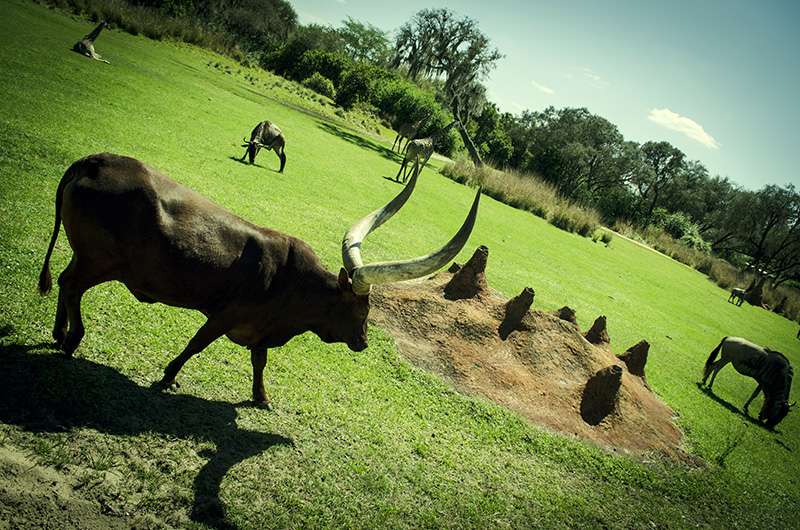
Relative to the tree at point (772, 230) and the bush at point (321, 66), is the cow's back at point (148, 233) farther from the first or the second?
the tree at point (772, 230)

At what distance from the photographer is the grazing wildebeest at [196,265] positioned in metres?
3.96

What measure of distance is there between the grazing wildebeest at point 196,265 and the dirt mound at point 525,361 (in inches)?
112

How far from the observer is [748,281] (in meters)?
41.5

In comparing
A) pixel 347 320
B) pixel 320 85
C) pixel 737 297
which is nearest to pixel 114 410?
pixel 347 320

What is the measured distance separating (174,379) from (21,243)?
335cm

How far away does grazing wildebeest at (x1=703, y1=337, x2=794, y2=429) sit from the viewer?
37.6ft

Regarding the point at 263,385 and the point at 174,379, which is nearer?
the point at 174,379

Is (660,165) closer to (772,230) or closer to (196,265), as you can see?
(772,230)

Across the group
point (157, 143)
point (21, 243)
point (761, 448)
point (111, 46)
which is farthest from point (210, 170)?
point (111, 46)

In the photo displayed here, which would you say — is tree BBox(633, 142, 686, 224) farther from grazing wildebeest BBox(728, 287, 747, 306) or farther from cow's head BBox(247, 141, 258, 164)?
cow's head BBox(247, 141, 258, 164)

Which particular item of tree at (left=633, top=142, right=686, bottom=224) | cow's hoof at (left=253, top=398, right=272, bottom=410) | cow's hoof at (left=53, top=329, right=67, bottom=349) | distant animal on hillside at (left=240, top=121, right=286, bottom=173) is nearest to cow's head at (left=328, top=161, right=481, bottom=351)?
cow's hoof at (left=253, top=398, right=272, bottom=410)

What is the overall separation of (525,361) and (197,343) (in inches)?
210

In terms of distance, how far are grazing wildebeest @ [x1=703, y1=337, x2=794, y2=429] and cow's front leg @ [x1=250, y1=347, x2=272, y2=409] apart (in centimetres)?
1257

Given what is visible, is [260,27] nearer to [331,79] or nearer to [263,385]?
[331,79]
